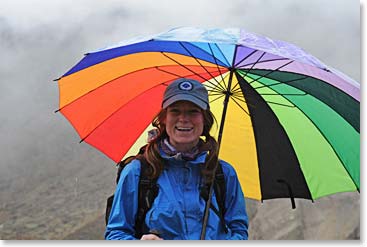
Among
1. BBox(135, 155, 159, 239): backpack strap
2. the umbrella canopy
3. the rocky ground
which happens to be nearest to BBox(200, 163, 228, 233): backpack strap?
BBox(135, 155, 159, 239): backpack strap

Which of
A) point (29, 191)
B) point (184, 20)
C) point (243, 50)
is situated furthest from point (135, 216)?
point (29, 191)

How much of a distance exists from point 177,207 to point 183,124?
0.64 feet

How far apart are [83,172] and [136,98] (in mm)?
4462

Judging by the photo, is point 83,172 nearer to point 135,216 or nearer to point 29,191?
point 29,191

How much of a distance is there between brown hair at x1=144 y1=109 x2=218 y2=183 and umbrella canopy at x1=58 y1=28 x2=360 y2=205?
23cm

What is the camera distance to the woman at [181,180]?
42.4 inches

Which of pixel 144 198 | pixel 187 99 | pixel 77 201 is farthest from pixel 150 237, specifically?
pixel 77 201

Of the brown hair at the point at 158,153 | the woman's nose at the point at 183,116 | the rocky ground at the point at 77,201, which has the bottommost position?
the rocky ground at the point at 77,201

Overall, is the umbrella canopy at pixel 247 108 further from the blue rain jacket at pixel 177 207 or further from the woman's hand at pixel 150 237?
the woman's hand at pixel 150 237

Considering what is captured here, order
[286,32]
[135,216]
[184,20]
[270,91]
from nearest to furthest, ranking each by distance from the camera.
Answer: [135,216] → [270,91] → [184,20] → [286,32]

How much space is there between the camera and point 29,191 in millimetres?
5434

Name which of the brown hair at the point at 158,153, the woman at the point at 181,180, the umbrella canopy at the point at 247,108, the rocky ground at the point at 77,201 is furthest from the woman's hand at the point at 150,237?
the rocky ground at the point at 77,201

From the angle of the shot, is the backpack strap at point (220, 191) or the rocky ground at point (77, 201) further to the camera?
the rocky ground at point (77, 201)

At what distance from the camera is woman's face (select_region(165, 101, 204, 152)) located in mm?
1157
